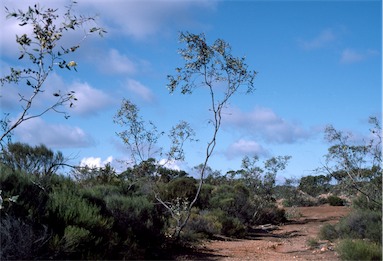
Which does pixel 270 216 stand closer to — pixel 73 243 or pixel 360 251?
pixel 360 251

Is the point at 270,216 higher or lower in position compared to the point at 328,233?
higher

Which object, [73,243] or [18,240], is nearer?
[18,240]

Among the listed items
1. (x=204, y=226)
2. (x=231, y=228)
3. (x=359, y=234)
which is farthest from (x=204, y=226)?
(x=359, y=234)

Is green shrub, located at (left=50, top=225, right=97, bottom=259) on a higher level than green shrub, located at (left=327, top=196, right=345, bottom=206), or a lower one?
lower

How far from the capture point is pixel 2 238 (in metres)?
8.38

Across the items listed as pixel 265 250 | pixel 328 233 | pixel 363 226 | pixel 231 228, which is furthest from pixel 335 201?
pixel 363 226

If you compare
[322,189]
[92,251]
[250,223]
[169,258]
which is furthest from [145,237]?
[322,189]

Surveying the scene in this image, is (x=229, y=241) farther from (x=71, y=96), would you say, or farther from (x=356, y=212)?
(x=71, y=96)

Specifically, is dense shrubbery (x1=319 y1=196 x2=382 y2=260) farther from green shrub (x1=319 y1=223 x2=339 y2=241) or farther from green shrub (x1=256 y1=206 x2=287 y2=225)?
green shrub (x1=256 y1=206 x2=287 y2=225)

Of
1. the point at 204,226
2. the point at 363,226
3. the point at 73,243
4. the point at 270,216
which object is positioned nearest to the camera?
the point at 73,243

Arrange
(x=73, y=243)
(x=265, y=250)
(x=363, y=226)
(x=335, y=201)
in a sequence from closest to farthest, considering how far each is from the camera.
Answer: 1. (x=73, y=243)
2. (x=363, y=226)
3. (x=265, y=250)
4. (x=335, y=201)

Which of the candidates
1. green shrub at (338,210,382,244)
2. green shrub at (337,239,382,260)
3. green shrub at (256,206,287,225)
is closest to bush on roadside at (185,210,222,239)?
green shrub at (338,210,382,244)

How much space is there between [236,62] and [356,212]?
20.9 feet

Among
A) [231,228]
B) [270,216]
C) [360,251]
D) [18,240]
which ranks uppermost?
[270,216]
